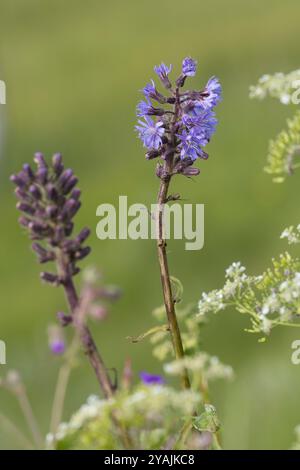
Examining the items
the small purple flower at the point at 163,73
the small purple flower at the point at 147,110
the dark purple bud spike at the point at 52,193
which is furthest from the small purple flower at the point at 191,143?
the dark purple bud spike at the point at 52,193

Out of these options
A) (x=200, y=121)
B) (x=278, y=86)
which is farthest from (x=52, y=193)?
(x=278, y=86)

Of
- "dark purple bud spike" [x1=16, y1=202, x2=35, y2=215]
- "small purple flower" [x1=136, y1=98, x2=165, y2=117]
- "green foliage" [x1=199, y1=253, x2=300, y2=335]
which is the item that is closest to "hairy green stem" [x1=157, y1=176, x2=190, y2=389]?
"green foliage" [x1=199, y1=253, x2=300, y2=335]

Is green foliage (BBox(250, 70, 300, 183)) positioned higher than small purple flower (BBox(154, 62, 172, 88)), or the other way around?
small purple flower (BBox(154, 62, 172, 88))

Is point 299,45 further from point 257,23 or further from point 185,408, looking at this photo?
point 185,408

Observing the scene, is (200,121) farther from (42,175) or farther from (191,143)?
(42,175)

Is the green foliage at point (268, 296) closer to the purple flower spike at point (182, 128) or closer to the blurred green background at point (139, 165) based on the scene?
the purple flower spike at point (182, 128)

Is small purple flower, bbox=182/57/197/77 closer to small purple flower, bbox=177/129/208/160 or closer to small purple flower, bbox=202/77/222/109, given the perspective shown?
small purple flower, bbox=202/77/222/109

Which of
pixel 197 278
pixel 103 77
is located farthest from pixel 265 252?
pixel 103 77

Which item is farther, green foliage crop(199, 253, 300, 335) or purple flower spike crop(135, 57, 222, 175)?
purple flower spike crop(135, 57, 222, 175)
